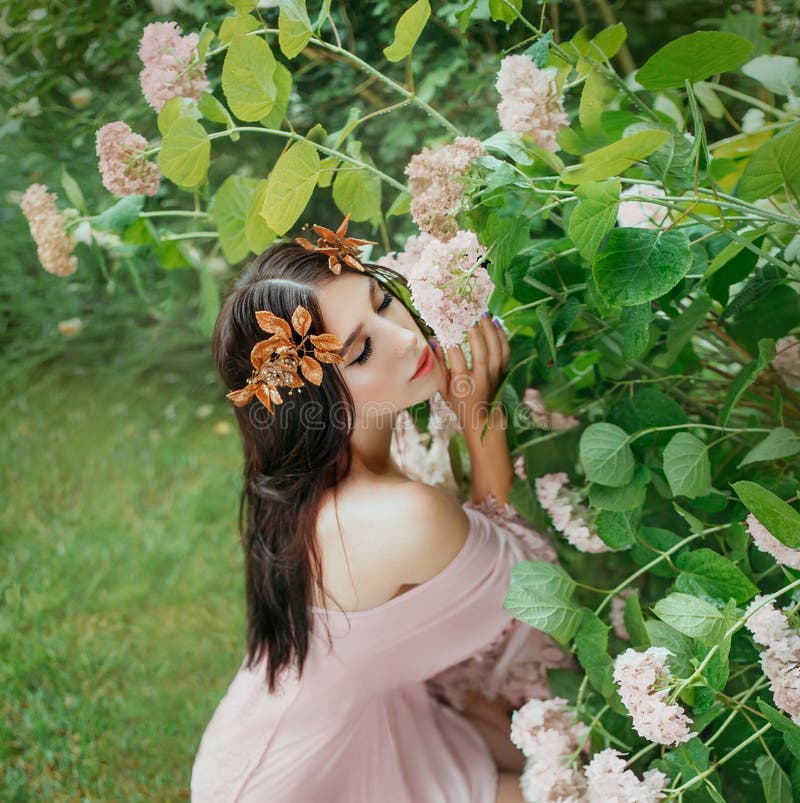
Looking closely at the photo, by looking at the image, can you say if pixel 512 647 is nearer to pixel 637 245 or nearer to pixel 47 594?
pixel 637 245

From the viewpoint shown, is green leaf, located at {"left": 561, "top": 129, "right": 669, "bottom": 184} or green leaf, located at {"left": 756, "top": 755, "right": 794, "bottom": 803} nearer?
green leaf, located at {"left": 561, "top": 129, "right": 669, "bottom": 184}

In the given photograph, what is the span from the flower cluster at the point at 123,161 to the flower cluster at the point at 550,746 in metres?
0.78

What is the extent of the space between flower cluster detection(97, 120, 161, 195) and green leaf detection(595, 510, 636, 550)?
67 centimetres

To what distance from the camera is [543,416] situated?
45.1 inches

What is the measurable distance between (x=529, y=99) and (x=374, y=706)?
78 cm

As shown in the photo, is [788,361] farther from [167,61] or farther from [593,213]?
[167,61]

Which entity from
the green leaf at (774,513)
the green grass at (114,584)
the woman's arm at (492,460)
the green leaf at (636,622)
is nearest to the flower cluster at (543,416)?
the woman's arm at (492,460)

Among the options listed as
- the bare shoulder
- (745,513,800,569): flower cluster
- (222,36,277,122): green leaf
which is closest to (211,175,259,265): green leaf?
(222,36,277,122): green leaf

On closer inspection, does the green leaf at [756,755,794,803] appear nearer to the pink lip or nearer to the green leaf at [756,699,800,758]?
the green leaf at [756,699,800,758]

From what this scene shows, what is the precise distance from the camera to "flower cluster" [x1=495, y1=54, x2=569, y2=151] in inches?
35.1

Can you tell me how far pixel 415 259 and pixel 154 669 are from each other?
1047 mm

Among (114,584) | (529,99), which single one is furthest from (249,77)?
(114,584)

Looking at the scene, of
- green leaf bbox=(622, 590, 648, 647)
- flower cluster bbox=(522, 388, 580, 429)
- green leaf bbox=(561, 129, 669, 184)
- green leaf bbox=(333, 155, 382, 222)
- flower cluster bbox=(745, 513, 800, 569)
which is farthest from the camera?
flower cluster bbox=(522, 388, 580, 429)

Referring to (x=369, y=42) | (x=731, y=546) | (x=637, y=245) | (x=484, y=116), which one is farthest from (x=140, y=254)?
(x=731, y=546)
